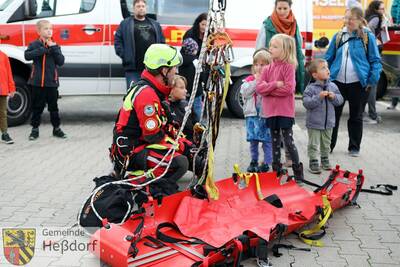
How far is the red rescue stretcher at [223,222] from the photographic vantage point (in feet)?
12.8

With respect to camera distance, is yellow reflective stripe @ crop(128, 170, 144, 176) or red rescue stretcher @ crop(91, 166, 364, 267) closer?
red rescue stretcher @ crop(91, 166, 364, 267)

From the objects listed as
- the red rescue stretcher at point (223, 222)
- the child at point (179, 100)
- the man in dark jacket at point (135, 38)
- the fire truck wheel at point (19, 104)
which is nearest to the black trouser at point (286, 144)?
the red rescue stretcher at point (223, 222)

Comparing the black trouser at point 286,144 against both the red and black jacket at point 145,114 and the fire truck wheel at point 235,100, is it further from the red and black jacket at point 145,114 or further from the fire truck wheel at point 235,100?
the fire truck wheel at point 235,100

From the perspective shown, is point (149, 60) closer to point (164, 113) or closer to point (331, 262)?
point (164, 113)

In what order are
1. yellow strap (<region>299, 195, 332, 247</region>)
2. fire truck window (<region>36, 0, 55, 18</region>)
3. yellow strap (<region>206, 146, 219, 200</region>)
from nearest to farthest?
Answer: 1. yellow strap (<region>299, 195, 332, 247</region>)
2. yellow strap (<region>206, 146, 219, 200</region>)
3. fire truck window (<region>36, 0, 55, 18</region>)

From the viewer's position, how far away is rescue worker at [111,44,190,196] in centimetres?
496

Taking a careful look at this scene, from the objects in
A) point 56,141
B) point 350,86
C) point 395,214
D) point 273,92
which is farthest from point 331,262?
point 56,141

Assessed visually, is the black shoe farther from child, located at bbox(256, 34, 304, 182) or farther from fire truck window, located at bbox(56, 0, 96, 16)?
child, located at bbox(256, 34, 304, 182)

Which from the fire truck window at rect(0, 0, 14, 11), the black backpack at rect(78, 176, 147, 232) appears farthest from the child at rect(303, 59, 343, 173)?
the fire truck window at rect(0, 0, 14, 11)

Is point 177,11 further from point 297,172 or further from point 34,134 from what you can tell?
point 297,172

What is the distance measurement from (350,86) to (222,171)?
189 centimetres

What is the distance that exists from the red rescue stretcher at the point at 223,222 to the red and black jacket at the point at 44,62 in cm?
398

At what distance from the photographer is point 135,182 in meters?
5.02

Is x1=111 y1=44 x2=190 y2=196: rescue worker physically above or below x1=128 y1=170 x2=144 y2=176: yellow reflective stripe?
above
